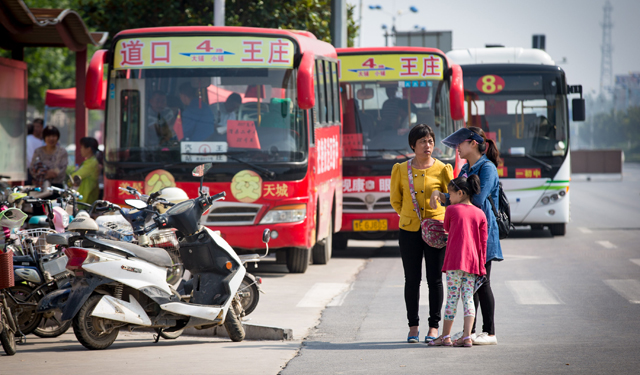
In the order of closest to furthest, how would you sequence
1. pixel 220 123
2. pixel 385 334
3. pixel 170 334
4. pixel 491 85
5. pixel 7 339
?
pixel 7 339
pixel 170 334
pixel 385 334
pixel 220 123
pixel 491 85

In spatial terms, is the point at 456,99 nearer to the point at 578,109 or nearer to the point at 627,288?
the point at 627,288

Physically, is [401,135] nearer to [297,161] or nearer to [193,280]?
[297,161]

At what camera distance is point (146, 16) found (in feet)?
67.9

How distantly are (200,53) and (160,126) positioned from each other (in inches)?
40.4

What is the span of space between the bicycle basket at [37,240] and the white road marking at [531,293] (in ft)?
15.9

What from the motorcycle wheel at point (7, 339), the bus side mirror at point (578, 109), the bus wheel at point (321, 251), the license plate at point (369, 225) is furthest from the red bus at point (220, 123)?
the bus side mirror at point (578, 109)

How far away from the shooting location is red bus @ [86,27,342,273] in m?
11.3

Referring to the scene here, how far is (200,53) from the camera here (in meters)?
11.4

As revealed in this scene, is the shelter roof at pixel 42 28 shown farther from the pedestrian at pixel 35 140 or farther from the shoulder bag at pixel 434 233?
the shoulder bag at pixel 434 233

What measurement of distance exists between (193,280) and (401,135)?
297 inches

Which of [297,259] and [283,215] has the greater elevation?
[283,215]

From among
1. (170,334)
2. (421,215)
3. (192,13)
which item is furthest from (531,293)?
(192,13)

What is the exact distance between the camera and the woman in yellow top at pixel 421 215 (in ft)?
23.9

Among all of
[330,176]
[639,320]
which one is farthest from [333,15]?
[639,320]
